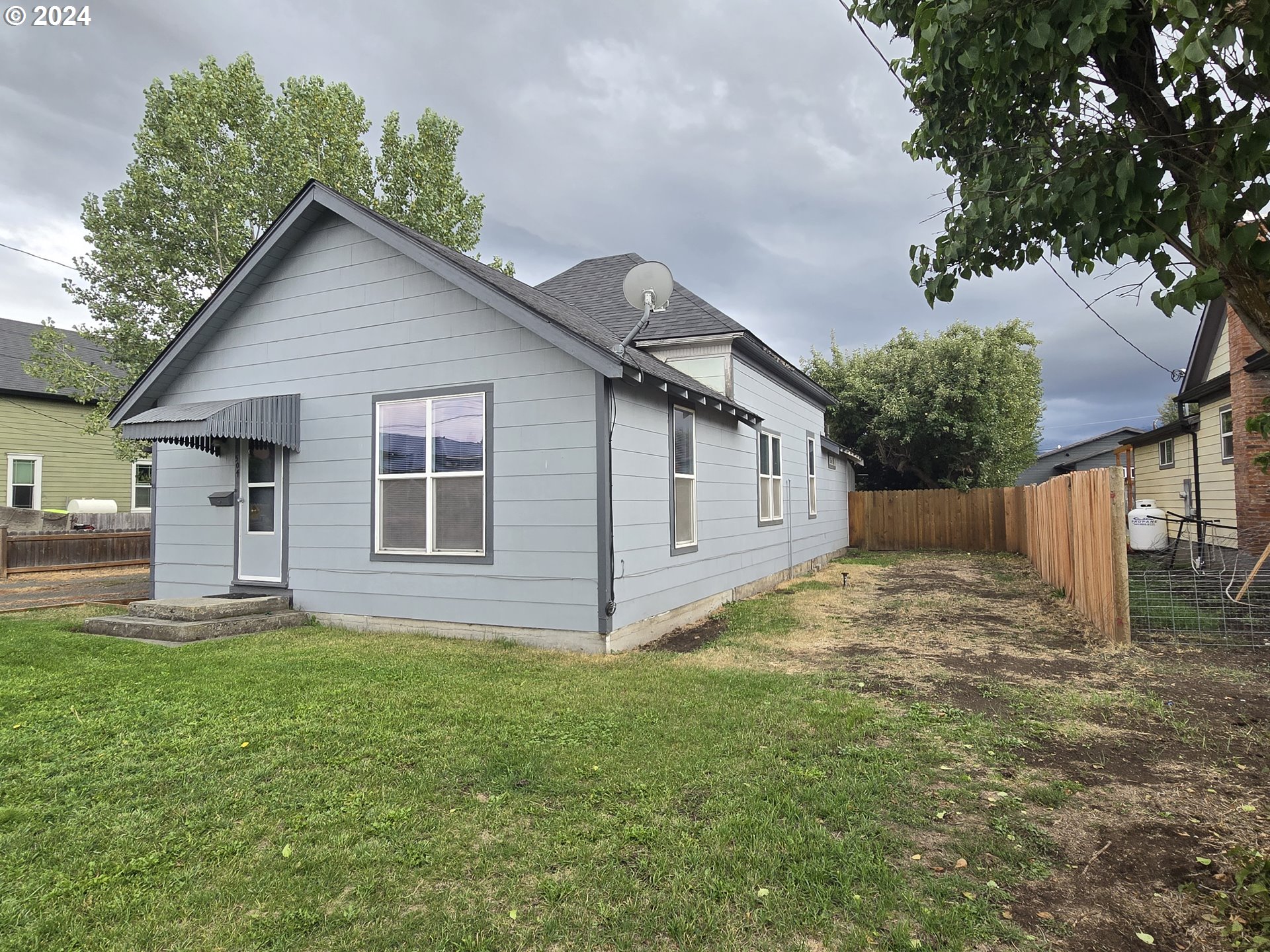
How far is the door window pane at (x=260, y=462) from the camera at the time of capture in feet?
29.1

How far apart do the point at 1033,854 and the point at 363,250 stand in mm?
8613

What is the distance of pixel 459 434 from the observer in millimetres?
7570

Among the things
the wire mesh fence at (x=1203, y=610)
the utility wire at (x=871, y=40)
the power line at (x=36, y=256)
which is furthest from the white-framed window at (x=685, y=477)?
the power line at (x=36, y=256)

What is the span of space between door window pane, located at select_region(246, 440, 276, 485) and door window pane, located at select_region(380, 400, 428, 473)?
193cm

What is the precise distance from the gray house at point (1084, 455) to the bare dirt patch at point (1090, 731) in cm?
3367

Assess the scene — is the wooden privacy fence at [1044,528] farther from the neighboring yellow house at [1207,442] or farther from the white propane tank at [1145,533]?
the neighboring yellow house at [1207,442]

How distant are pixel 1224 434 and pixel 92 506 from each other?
89.5 ft

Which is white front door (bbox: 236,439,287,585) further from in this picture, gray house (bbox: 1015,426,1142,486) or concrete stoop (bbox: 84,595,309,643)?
gray house (bbox: 1015,426,1142,486)

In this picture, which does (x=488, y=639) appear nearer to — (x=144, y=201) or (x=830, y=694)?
(x=830, y=694)

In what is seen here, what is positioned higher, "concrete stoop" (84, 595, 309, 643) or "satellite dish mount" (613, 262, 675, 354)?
"satellite dish mount" (613, 262, 675, 354)

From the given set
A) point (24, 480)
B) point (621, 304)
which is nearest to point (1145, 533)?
point (621, 304)

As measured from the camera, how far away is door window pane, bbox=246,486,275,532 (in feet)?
29.2

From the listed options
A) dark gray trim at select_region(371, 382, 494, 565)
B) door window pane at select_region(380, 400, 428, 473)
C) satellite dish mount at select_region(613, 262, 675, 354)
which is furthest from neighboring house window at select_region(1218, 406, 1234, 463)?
door window pane at select_region(380, 400, 428, 473)

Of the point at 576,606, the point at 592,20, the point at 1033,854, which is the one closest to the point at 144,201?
the point at 592,20
